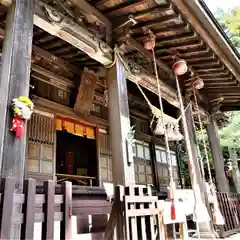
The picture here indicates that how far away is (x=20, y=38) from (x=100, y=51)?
65.6 inches

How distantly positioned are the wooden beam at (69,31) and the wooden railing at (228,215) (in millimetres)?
4842

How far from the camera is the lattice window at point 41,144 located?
17.4ft

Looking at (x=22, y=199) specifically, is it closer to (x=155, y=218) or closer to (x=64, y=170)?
(x=155, y=218)

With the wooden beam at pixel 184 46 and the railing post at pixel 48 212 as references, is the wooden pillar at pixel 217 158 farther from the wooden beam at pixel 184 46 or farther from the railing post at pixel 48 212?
the railing post at pixel 48 212

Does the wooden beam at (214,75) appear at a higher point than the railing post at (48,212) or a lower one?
higher

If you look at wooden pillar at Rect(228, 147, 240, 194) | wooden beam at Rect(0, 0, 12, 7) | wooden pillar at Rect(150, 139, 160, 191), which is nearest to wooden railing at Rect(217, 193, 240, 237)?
wooden pillar at Rect(150, 139, 160, 191)

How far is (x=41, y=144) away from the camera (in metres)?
5.58

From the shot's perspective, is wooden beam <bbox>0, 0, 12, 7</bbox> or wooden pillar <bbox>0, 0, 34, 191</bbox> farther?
wooden beam <bbox>0, 0, 12, 7</bbox>

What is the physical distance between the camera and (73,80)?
6504mm

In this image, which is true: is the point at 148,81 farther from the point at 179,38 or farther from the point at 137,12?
the point at 137,12

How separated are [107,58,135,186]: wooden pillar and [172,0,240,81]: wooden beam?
1.50 meters

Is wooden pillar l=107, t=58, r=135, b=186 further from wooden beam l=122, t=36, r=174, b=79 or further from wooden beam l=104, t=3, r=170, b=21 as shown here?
wooden beam l=104, t=3, r=170, b=21

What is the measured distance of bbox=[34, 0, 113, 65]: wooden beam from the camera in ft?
11.8

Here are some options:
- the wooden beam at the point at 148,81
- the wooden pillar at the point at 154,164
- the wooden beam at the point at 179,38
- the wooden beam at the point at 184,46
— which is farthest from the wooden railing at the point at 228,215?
the wooden beam at the point at 179,38
